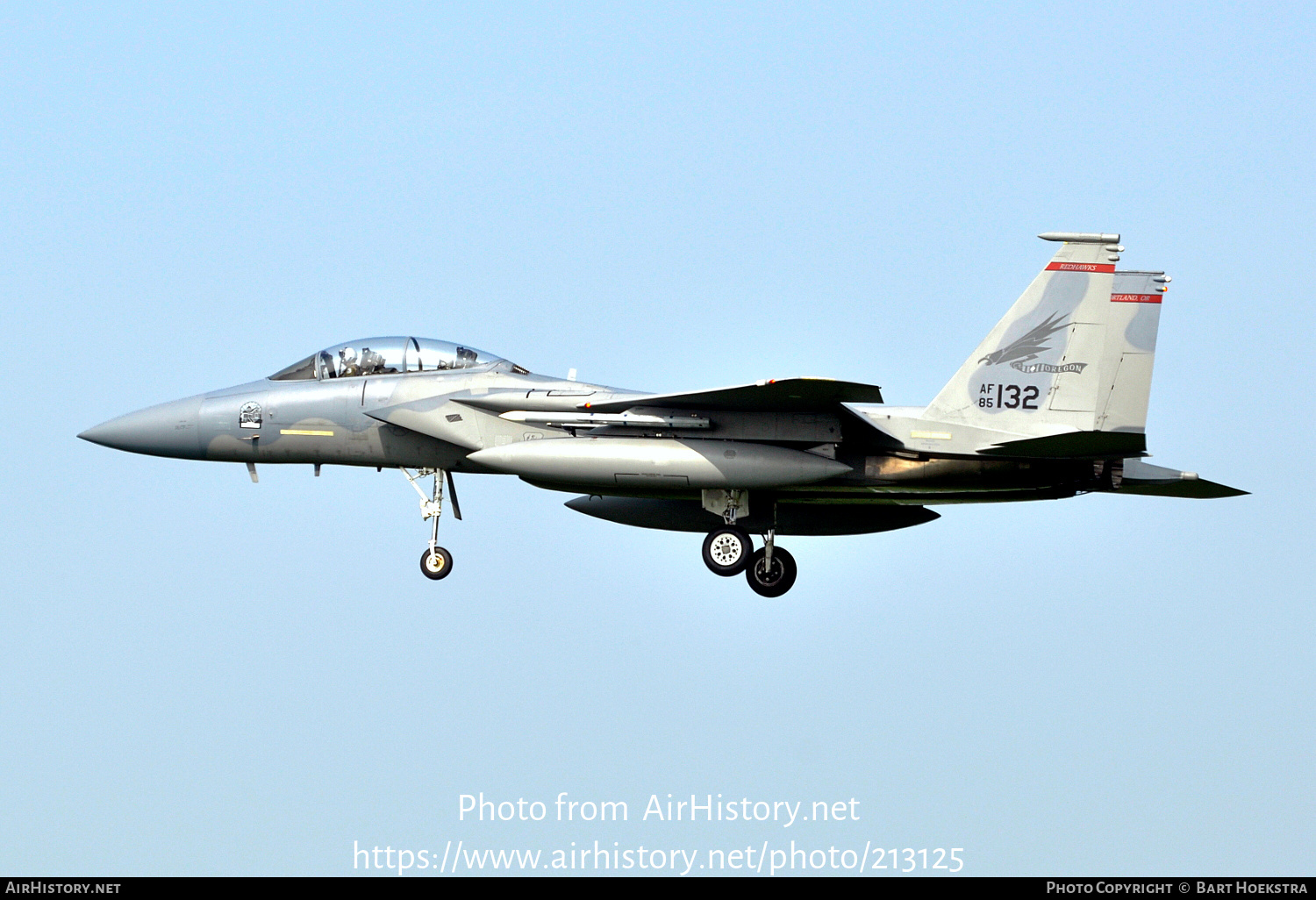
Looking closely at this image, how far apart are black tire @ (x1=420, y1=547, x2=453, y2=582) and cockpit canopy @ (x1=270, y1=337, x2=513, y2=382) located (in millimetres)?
2331

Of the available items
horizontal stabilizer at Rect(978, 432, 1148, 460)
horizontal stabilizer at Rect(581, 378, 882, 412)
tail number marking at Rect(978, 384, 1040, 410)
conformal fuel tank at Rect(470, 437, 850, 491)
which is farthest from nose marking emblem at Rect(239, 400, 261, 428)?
horizontal stabilizer at Rect(978, 432, 1148, 460)

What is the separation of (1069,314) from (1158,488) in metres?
2.81

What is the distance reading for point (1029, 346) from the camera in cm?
2017

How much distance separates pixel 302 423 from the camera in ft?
70.9

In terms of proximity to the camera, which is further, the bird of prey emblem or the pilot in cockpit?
the pilot in cockpit

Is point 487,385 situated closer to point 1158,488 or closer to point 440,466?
point 440,466

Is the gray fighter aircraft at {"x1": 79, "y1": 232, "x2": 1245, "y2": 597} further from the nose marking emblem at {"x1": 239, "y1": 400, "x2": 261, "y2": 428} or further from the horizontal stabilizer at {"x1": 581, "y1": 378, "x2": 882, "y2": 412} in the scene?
the nose marking emblem at {"x1": 239, "y1": 400, "x2": 261, "y2": 428}

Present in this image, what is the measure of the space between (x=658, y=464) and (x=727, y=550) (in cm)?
156

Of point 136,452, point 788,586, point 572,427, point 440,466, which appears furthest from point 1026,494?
point 136,452

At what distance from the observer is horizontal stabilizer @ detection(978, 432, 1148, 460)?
19.1m

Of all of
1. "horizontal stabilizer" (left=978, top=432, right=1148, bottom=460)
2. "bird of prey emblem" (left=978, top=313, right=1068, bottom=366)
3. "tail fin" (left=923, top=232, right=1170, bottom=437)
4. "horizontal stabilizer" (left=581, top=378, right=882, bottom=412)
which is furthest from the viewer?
"bird of prey emblem" (left=978, top=313, right=1068, bottom=366)

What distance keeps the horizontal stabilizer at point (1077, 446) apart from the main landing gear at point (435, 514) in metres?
6.91

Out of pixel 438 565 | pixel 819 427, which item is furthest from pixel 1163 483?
pixel 438 565

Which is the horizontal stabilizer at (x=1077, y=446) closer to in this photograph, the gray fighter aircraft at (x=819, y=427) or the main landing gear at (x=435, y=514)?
the gray fighter aircraft at (x=819, y=427)
